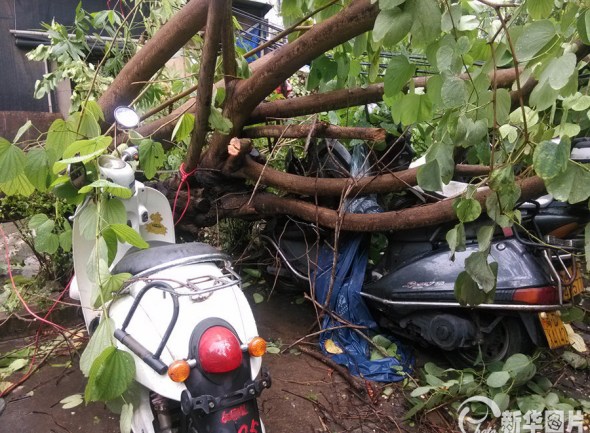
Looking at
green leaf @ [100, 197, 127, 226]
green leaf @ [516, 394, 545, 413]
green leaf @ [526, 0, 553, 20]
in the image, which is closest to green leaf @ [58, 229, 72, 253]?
green leaf @ [100, 197, 127, 226]

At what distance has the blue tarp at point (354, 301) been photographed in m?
2.69

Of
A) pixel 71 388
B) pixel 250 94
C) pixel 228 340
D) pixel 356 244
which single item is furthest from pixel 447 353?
pixel 71 388

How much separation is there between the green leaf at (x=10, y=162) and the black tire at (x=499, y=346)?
8.20 feet

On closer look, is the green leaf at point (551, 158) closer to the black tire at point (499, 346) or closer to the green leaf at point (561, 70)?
the green leaf at point (561, 70)

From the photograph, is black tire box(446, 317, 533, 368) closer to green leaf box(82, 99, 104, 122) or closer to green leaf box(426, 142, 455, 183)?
Answer: green leaf box(426, 142, 455, 183)

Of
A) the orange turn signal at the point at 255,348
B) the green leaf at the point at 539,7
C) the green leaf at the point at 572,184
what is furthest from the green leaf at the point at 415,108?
the orange turn signal at the point at 255,348

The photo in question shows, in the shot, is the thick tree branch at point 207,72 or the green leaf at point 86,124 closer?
the green leaf at point 86,124

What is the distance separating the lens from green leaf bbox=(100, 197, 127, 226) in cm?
148

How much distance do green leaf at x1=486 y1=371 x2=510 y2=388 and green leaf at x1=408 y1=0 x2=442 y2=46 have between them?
1.85 metres

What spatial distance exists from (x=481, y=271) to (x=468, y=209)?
0.23 metres

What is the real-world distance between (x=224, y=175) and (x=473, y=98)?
2.13 metres

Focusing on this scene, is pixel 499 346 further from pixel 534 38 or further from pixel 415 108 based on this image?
pixel 534 38

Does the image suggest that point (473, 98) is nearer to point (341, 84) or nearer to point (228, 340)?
point (228, 340)

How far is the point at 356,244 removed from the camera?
304 cm
